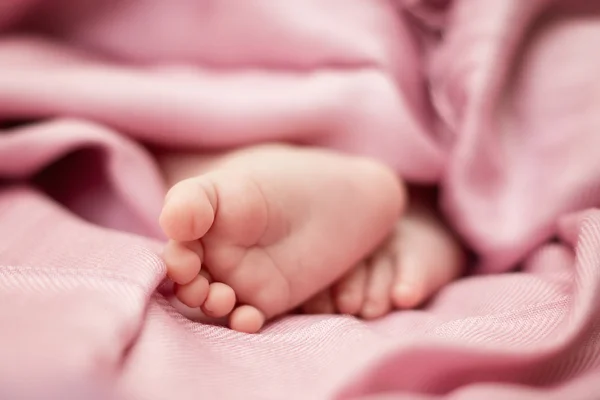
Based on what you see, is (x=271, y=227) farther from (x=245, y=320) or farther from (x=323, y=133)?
(x=323, y=133)

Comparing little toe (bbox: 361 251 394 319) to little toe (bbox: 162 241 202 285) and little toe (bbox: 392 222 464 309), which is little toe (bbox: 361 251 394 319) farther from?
little toe (bbox: 162 241 202 285)

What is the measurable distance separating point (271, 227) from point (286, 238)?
0.02 metres

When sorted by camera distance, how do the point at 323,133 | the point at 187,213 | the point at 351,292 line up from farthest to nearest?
the point at 323,133 < the point at 351,292 < the point at 187,213

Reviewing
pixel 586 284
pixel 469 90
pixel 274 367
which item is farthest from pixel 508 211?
pixel 274 367

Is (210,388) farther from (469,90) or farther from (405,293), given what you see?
(469,90)

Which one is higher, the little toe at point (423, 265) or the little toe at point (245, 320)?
the little toe at point (245, 320)

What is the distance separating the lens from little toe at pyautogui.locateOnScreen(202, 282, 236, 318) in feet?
1.43

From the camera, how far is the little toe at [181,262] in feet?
1.37

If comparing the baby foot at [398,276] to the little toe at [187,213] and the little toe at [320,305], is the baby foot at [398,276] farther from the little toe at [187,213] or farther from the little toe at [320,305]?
the little toe at [187,213]

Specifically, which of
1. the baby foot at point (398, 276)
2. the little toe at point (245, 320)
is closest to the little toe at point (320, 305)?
the baby foot at point (398, 276)

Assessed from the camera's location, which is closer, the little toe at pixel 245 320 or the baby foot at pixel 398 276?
the little toe at pixel 245 320

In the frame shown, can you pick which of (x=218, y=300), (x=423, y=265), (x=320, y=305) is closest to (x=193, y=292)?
(x=218, y=300)

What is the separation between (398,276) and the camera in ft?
1.91

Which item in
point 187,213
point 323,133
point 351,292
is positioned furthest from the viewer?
point 323,133
